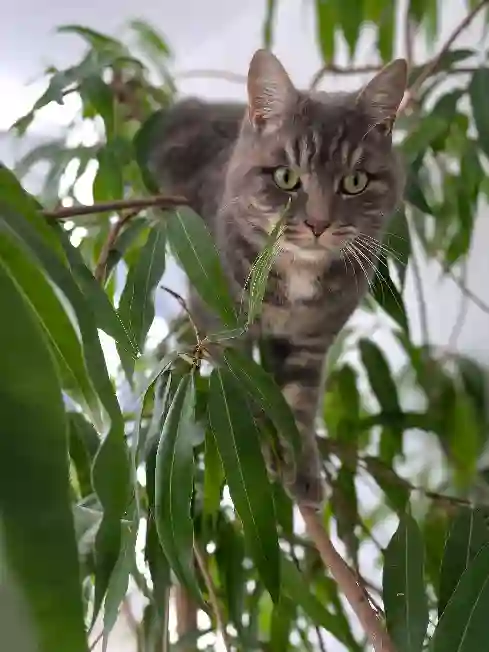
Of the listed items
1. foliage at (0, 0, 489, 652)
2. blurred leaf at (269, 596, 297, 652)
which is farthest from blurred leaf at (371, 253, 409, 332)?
blurred leaf at (269, 596, 297, 652)

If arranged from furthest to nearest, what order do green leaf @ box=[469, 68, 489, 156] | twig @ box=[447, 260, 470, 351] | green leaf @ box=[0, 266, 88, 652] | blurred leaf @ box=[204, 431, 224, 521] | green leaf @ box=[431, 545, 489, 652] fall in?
twig @ box=[447, 260, 470, 351] < green leaf @ box=[469, 68, 489, 156] < blurred leaf @ box=[204, 431, 224, 521] < green leaf @ box=[431, 545, 489, 652] < green leaf @ box=[0, 266, 88, 652]

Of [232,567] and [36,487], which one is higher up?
[36,487]

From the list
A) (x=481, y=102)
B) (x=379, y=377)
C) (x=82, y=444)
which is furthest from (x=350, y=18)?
(x=82, y=444)

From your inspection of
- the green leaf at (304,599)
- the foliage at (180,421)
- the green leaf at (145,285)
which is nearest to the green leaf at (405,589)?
the foliage at (180,421)

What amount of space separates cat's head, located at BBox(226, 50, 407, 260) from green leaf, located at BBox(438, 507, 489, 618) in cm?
30

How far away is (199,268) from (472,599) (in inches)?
11.2

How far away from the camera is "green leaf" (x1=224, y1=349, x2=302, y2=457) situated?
52 centimetres

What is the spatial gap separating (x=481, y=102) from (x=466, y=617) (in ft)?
1.57

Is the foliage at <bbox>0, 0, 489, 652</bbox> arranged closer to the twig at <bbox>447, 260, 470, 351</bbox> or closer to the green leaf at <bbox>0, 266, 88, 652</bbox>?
the green leaf at <bbox>0, 266, 88, 652</bbox>

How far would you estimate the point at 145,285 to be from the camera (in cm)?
54

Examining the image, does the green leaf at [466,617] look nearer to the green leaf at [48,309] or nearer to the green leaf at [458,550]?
the green leaf at [458,550]

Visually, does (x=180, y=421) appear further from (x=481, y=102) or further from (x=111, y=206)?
(x=481, y=102)

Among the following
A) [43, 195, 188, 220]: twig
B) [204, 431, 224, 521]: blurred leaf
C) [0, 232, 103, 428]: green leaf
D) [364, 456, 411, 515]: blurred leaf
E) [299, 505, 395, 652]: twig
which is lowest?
[364, 456, 411, 515]: blurred leaf

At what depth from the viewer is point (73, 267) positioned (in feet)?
1.32
